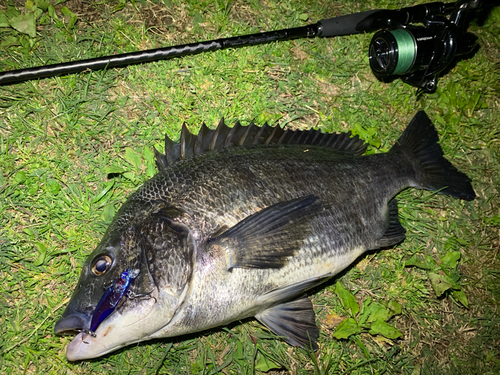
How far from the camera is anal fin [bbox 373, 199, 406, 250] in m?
2.88

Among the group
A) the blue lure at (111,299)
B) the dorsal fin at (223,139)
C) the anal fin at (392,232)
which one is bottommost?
the blue lure at (111,299)

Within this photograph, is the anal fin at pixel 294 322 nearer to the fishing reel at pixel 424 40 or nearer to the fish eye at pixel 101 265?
the fish eye at pixel 101 265

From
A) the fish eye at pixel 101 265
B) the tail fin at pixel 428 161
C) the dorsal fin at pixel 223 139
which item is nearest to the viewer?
the fish eye at pixel 101 265

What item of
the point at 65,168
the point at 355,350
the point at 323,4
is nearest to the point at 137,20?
the point at 65,168

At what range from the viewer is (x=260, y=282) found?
7.38 feet

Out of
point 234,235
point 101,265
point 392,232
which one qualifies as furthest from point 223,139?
point 392,232

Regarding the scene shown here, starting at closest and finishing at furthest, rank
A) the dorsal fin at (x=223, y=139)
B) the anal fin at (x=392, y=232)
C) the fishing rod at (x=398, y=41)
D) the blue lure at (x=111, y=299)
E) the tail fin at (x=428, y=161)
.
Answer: the blue lure at (x=111, y=299) < the dorsal fin at (x=223, y=139) < the anal fin at (x=392, y=232) < the fishing rod at (x=398, y=41) < the tail fin at (x=428, y=161)

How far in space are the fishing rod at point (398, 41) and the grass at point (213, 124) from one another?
0.71 ft

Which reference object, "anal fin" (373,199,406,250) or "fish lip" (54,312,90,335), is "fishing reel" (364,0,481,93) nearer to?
"anal fin" (373,199,406,250)

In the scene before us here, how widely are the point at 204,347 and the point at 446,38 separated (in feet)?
11.6

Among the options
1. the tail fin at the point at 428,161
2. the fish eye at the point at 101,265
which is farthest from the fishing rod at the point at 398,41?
the fish eye at the point at 101,265

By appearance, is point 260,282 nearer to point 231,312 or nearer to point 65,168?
point 231,312

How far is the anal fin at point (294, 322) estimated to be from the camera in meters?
2.62

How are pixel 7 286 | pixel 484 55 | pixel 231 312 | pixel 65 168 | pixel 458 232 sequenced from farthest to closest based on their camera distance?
1. pixel 484 55
2. pixel 458 232
3. pixel 65 168
4. pixel 7 286
5. pixel 231 312
